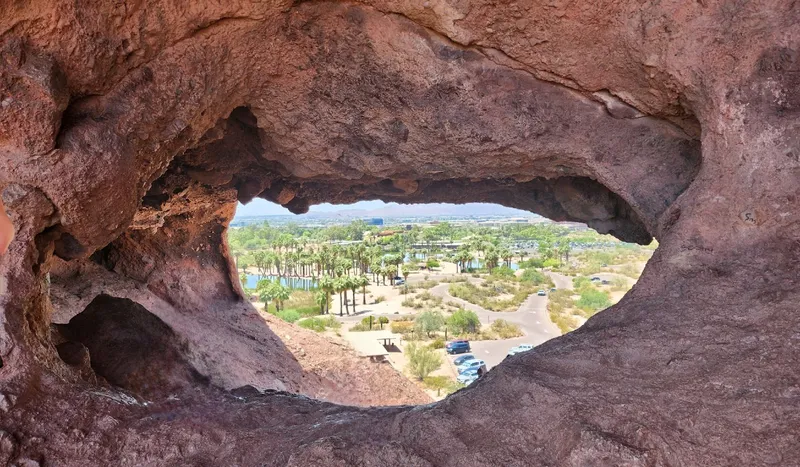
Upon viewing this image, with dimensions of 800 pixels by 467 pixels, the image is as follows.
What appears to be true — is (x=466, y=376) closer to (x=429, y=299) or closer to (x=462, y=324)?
(x=462, y=324)

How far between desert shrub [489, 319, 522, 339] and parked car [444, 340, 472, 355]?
3.97m

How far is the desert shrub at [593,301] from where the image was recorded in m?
37.3

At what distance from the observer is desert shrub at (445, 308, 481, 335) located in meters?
30.4

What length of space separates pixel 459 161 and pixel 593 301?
118 ft

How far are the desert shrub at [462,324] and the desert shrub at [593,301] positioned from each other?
36.0 feet

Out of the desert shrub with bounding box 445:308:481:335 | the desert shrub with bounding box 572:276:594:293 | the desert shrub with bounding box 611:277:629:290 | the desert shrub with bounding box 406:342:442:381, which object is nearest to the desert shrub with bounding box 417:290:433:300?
the desert shrub with bounding box 445:308:481:335

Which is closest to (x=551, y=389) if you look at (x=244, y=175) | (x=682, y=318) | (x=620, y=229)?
(x=682, y=318)

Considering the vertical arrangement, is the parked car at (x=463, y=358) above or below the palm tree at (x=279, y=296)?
below

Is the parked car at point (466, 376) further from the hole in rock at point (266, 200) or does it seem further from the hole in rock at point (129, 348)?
the hole in rock at point (129, 348)

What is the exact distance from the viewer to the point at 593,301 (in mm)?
38188

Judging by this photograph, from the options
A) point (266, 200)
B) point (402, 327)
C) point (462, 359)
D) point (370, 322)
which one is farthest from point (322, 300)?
point (266, 200)

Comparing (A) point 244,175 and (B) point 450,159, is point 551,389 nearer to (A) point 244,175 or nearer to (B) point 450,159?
(B) point 450,159

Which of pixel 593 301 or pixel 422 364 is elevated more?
pixel 593 301

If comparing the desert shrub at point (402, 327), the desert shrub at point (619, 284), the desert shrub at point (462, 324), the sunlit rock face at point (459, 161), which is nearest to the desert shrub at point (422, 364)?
the desert shrub at point (402, 327)
